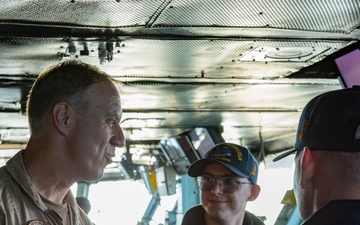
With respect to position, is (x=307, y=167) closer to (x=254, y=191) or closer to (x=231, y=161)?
(x=231, y=161)

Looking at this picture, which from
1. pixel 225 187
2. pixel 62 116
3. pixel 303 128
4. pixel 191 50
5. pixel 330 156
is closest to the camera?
pixel 330 156

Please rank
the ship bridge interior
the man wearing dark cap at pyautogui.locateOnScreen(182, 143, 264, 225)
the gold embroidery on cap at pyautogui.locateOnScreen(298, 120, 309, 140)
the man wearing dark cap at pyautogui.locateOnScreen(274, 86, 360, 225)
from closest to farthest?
the man wearing dark cap at pyautogui.locateOnScreen(274, 86, 360, 225)
the gold embroidery on cap at pyautogui.locateOnScreen(298, 120, 309, 140)
the man wearing dark cap at pyautogui.locateOnScreen(182, 143, 264, 225)
the ship bridge interior

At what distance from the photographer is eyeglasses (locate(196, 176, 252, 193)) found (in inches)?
161

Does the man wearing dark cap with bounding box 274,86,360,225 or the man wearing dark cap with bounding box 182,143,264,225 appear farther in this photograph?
the man wearing dark cap with bounding box 182,143,264,225

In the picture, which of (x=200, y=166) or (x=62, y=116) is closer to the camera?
(x=62, y=116)

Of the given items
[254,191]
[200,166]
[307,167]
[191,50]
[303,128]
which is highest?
[191,50]

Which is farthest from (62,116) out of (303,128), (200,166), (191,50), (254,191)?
(191,50)

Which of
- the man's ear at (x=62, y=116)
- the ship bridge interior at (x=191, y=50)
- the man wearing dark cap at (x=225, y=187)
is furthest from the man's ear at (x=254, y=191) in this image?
the man's ear at (x=62, y=116)

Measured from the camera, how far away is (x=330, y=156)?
1.91 meters

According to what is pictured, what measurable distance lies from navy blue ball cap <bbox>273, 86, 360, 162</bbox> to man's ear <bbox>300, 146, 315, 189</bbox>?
2 centimetres

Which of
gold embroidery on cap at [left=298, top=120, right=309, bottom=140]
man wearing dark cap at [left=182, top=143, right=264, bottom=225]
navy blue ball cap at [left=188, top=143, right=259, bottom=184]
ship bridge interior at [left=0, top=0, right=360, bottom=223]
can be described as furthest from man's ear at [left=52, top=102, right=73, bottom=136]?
navy blue ball cap at [left=188, top=143, right=259, bottom=184]

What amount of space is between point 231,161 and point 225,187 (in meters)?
0.17

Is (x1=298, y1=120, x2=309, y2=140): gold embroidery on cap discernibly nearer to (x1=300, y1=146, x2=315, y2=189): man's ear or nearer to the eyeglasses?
(x1=300, y1=146, x2=315, y2=189): man's ear

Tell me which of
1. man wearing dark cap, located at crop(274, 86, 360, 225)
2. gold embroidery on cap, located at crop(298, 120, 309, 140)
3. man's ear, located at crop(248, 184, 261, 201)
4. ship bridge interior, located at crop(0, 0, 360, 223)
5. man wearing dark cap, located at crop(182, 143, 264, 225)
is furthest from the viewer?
man's ear, located at crop(248, 184, 261, 201)
